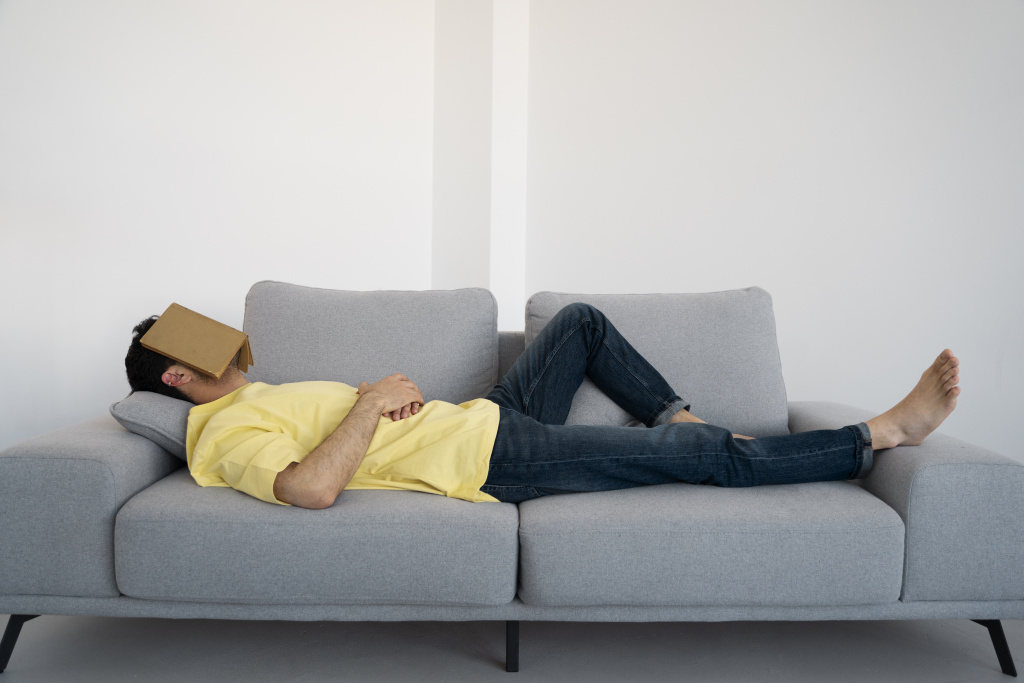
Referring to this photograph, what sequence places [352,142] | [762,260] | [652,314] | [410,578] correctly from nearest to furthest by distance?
[410,578] → [652,314] → [762,260] → [352,142]

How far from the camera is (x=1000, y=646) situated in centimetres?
149

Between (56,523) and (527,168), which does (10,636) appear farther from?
(527,168)

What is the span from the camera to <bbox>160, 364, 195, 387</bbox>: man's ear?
5.49 feet

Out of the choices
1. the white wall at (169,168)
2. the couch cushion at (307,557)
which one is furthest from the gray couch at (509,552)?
the white wall at (169,168)

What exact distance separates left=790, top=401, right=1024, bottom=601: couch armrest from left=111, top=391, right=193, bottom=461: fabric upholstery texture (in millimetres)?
1629

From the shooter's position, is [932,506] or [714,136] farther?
[714,136]

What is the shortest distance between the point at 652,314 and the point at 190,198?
79.1 inches

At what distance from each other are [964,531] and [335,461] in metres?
1.31

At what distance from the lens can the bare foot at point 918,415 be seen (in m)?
1.54

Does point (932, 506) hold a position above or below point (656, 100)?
below

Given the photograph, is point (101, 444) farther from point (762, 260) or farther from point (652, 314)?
point (762, 260)

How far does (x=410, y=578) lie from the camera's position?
1386 millimetres

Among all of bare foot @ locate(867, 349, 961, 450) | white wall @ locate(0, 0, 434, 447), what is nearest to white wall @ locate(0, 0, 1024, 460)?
white wall @ locate(0, 0, 434, 447)

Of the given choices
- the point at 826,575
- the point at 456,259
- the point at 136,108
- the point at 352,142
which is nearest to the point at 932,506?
the point at 826,575
